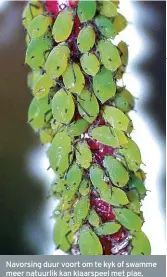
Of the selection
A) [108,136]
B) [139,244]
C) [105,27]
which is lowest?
[139,244]

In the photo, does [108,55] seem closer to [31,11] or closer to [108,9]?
[108,9]

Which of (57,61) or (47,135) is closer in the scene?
(57,61)

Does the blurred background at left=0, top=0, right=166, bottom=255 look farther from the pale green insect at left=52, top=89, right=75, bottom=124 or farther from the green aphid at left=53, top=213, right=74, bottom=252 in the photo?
the pale green insect at left=52, top=89, right=75, bottom=124

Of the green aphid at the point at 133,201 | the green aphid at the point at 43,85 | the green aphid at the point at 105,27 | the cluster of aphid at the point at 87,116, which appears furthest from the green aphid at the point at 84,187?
the green aphid at the point at 105,27

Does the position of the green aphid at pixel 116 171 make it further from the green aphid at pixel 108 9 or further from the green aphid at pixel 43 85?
the green aphid at pixel 108 9

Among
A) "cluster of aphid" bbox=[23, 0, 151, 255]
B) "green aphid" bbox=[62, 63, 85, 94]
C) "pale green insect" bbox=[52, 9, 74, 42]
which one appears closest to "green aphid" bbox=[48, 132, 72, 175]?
"cluster of aphid" bbox=[23, 0, 151, 255]

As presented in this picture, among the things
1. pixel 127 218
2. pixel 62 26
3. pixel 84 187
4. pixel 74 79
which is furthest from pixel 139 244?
pixel 62 26

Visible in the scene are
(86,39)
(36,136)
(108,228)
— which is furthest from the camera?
(36,136)
